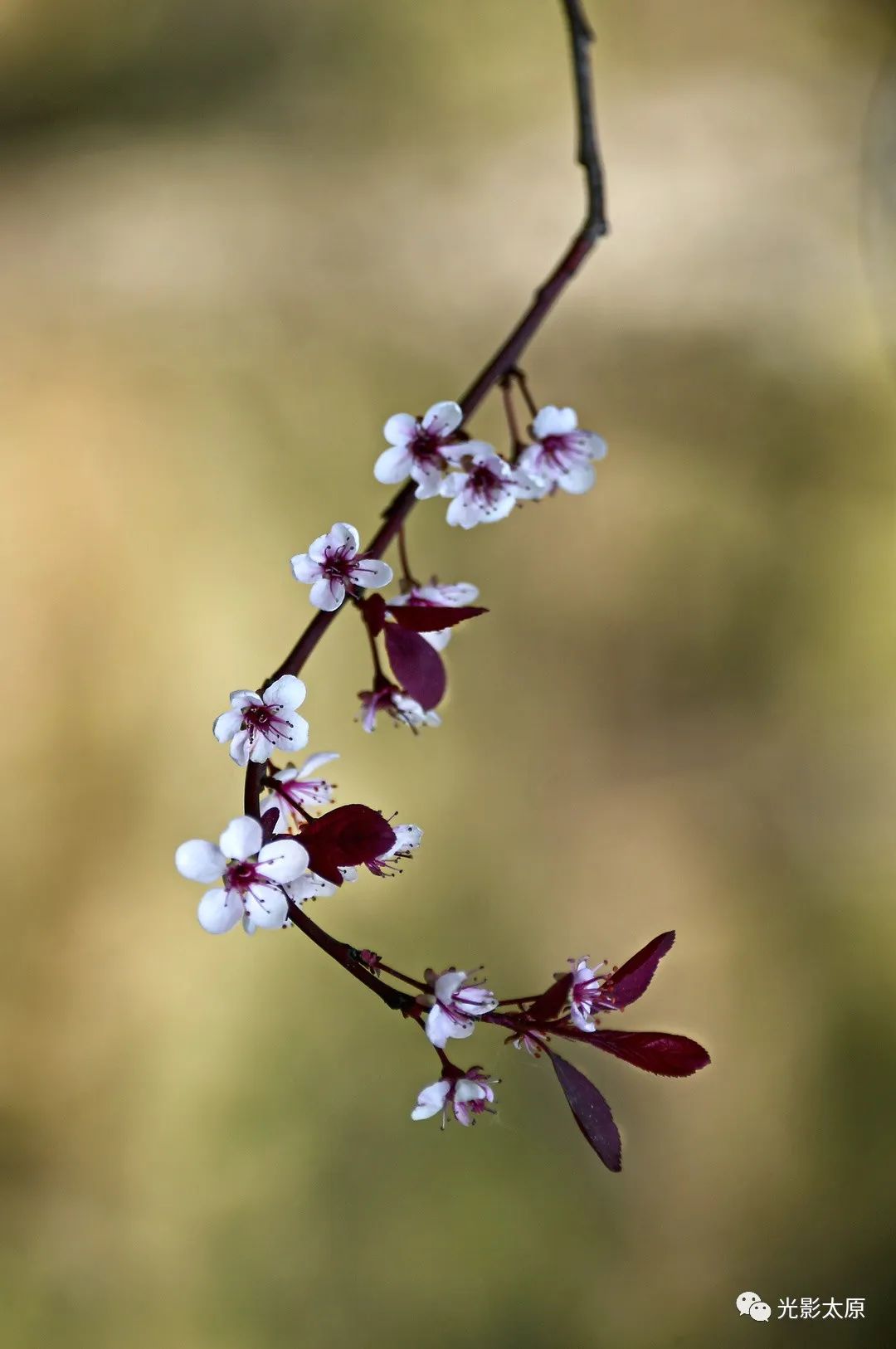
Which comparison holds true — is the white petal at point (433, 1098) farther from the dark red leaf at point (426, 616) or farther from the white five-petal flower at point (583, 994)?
the dark red leaf at point (426, 616)

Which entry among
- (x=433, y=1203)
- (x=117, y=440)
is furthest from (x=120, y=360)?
(x=433, y=1203)

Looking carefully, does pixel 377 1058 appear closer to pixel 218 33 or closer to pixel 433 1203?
pixel 433 1203

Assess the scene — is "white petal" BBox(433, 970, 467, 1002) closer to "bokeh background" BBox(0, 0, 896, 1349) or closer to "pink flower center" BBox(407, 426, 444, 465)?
"pink flower center" BBox(407, 426, 444, 465)

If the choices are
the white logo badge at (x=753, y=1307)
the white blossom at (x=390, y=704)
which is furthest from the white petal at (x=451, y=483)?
→ the white logo badge at (x=753, y=1307)

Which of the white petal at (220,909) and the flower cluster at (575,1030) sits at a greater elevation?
the white petal at (220,909)

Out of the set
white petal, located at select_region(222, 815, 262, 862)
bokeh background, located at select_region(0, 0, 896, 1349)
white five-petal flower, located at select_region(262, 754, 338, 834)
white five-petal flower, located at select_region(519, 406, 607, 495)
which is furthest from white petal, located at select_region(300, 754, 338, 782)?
bokeh background, located at select_region(0, 0, 896, 1349)

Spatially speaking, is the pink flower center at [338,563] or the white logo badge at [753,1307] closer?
the pink flower center at [338,563]

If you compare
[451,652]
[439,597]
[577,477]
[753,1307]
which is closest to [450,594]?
[439,597]
